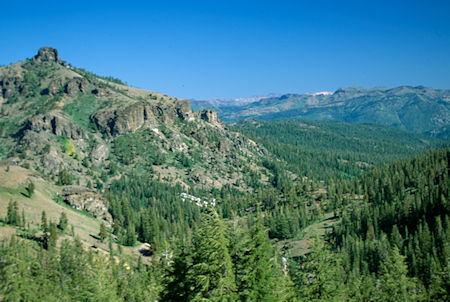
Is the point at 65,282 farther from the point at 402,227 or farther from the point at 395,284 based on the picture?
the point at 402,227

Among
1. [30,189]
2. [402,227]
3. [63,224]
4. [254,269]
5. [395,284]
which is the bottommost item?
[402,227]

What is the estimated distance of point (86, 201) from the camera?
17312cm

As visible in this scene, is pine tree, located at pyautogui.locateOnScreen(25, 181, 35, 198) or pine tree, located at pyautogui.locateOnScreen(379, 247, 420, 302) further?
pine tree, located at pyautogui.locateOnScreen(25, 181, 35, 198)

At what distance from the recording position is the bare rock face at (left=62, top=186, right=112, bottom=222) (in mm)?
169375

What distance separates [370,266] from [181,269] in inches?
4119

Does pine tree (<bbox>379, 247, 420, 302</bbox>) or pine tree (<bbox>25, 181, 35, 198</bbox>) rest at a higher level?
pine tree (<bbox>25, 181, 35, 198</bbox>)

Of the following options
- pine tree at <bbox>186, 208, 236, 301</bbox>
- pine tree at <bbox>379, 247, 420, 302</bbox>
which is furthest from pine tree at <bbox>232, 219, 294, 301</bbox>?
pine tree at <bbox>379, 247, 420, 302</bbox>

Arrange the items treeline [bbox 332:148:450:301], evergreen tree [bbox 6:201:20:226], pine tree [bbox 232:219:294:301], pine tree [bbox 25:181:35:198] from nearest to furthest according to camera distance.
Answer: pine tree [bbox 232:219:294:301]
treeline [bbox 332:148:450:301]
evergreen tree [bbox 6:201:20:226]
pine tree [bbox 25:181:35:198]

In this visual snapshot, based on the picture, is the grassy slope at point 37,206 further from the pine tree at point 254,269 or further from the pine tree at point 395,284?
the pine tree at point 254,269

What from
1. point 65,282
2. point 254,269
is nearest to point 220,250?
point 254,269

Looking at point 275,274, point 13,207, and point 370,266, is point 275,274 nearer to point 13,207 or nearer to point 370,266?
point 370,266

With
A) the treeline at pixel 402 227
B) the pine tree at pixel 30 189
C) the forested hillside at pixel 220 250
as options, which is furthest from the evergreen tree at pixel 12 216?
the treeline at pixel 402 227

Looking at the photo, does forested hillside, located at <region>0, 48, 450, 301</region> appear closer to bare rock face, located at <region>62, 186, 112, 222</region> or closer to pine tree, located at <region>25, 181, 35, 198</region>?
bare rock face, located at <region>62, 186, 112, 222</region>

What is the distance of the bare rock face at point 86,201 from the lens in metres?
169
